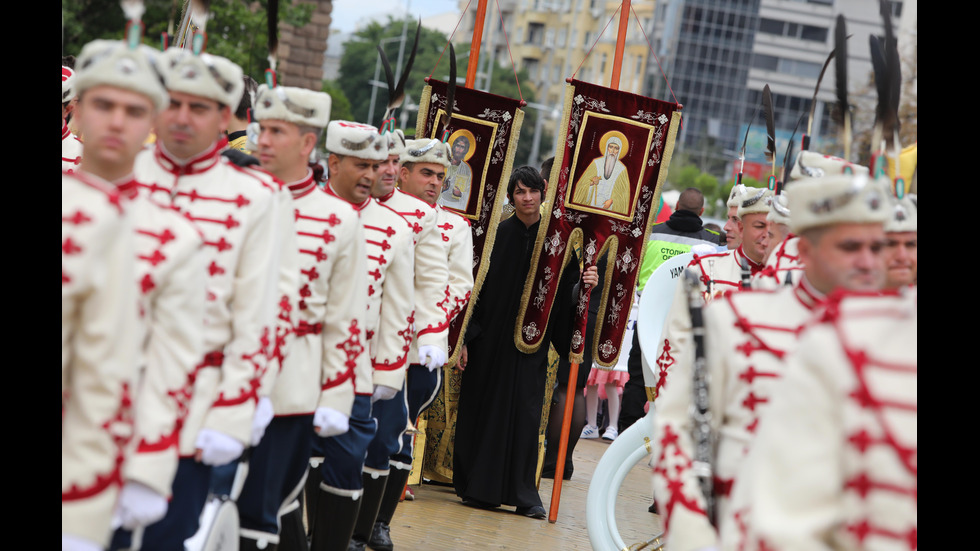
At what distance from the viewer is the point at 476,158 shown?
877 cm

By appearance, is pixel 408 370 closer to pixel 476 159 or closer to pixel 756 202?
pixel 476 159

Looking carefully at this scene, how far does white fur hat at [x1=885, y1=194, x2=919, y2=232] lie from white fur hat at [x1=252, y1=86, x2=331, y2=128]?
233cm

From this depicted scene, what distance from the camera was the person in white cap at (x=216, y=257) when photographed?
13.4ft

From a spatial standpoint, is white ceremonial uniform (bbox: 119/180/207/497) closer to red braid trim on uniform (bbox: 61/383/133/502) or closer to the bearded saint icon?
red braid trim on uniform (bbox: 61/383/133/502)

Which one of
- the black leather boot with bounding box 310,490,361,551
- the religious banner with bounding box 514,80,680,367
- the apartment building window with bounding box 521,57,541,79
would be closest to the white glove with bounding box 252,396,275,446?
the black leather boot with bounding box 310,490,361,551

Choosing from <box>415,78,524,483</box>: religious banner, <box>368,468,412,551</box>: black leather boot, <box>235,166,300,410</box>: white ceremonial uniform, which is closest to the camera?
<box>235,166,300,410</box>: white ceremonial uniform

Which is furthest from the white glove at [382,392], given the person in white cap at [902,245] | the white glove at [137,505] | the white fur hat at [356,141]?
the person in white cap at [902,245]

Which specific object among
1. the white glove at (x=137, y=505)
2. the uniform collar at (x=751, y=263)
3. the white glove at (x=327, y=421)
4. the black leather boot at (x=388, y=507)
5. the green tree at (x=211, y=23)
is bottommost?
the black leather boot at (x=388, y=507)

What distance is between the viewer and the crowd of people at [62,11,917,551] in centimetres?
278

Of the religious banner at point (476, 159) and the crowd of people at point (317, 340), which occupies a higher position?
the religious banner at point (476, 159)

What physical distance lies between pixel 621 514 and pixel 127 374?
6586 millimetres

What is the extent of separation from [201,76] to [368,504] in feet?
10.3

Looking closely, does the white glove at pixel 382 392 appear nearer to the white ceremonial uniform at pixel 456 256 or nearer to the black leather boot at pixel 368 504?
the black leather boot at pixel 368 504

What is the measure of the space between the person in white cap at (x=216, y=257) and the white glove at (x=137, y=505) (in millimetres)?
371
